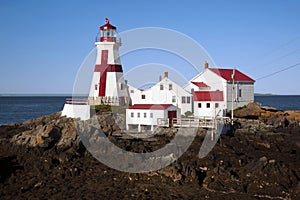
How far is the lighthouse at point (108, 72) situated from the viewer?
36562 millimetres

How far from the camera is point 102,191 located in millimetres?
18312

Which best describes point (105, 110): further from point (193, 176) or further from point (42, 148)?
point (193, 176)

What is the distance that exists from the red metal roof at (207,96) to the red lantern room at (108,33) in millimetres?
9530

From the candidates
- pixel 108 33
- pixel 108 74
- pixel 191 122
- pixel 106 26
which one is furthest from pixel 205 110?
pixel 106 26

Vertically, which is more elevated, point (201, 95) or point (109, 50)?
point (109, 50)

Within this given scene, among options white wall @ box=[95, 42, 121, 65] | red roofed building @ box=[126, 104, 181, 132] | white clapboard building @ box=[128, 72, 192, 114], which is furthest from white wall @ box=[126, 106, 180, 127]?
white wall @ box=[95, 42, 121, 65]

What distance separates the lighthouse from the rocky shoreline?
7.67 metres

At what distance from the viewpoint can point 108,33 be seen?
122ft

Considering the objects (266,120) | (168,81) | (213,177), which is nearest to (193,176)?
(213,177)

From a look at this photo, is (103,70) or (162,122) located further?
(103,70)

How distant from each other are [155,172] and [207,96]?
51.9ft

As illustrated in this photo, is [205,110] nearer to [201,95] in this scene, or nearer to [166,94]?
[201,95]

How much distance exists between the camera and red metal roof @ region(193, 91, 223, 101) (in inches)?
1357

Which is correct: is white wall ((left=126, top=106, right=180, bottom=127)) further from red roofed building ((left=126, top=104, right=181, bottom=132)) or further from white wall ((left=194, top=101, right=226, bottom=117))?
white wall ((left=194, top=101, right=226, bottom=117))
